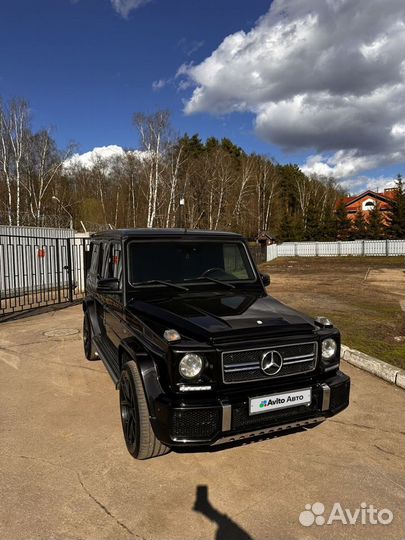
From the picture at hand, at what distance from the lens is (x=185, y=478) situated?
10.4 feet

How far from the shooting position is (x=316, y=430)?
3965mm

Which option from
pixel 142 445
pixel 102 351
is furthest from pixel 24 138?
pixel 142 445

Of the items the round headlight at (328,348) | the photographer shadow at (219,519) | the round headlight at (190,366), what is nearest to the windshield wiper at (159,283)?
the round headlight at (190,366)

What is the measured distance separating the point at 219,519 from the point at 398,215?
5623 cm

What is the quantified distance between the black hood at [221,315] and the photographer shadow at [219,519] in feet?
3.86

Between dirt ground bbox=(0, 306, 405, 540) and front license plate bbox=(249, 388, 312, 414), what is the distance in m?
0.59

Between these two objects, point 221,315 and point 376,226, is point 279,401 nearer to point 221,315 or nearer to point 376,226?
point 221,315

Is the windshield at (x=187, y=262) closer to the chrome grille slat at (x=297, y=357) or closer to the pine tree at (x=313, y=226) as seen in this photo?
the chrome grille slat at (x=297, y=357)

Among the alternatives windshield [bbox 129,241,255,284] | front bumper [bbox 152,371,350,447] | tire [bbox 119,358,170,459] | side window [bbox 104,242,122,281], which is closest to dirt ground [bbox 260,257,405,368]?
windshield [bbox 129,241,255,284]

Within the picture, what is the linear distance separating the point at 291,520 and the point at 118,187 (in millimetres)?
50092

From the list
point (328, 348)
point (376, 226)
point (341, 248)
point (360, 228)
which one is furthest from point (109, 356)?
point (360, 228)

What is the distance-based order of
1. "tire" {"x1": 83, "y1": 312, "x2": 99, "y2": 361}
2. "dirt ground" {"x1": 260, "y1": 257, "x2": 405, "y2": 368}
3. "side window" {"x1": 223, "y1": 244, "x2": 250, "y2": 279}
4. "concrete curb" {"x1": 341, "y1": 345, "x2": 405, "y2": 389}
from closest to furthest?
"side window" {"x1": 223, "y1": 244, "x2": 250, "y2": 279}
"concrete curb" {"x1": 341, "y1": 345, "x2": 405, "y2": 389}
"tire" {"x1": 83, "y1": 312, "x2": 99, "y2": 361}
"dirt ground" {"x1": 260, "y1": 257, "x2": 405, "y2": 368}

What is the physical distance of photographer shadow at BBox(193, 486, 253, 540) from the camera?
8.34 ft

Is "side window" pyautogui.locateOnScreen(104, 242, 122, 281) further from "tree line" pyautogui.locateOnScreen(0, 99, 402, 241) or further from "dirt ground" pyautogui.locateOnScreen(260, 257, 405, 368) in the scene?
"tree line" pyautogui.locateOnScreen(0, 99, 402, 241)
